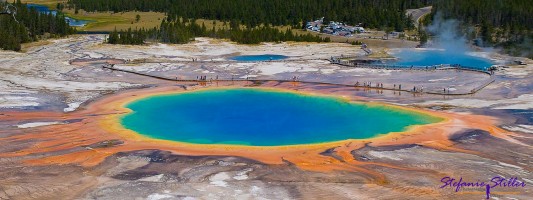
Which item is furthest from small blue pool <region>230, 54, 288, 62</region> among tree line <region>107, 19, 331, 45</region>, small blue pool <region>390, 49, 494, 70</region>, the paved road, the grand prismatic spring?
the paved road

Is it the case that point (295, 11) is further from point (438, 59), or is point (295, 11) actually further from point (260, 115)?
point (260, 115)

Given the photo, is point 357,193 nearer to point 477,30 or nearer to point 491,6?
point 477,30

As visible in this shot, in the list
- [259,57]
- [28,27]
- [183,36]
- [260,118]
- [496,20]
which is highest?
[496,20]

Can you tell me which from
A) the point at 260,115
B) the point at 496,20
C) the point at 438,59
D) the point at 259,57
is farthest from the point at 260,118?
the point at 496,20

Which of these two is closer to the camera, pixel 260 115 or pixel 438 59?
pixel 260 115

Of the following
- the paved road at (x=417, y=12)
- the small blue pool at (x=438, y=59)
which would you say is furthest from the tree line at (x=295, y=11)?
the small blue pool at (x=438, y=59)
